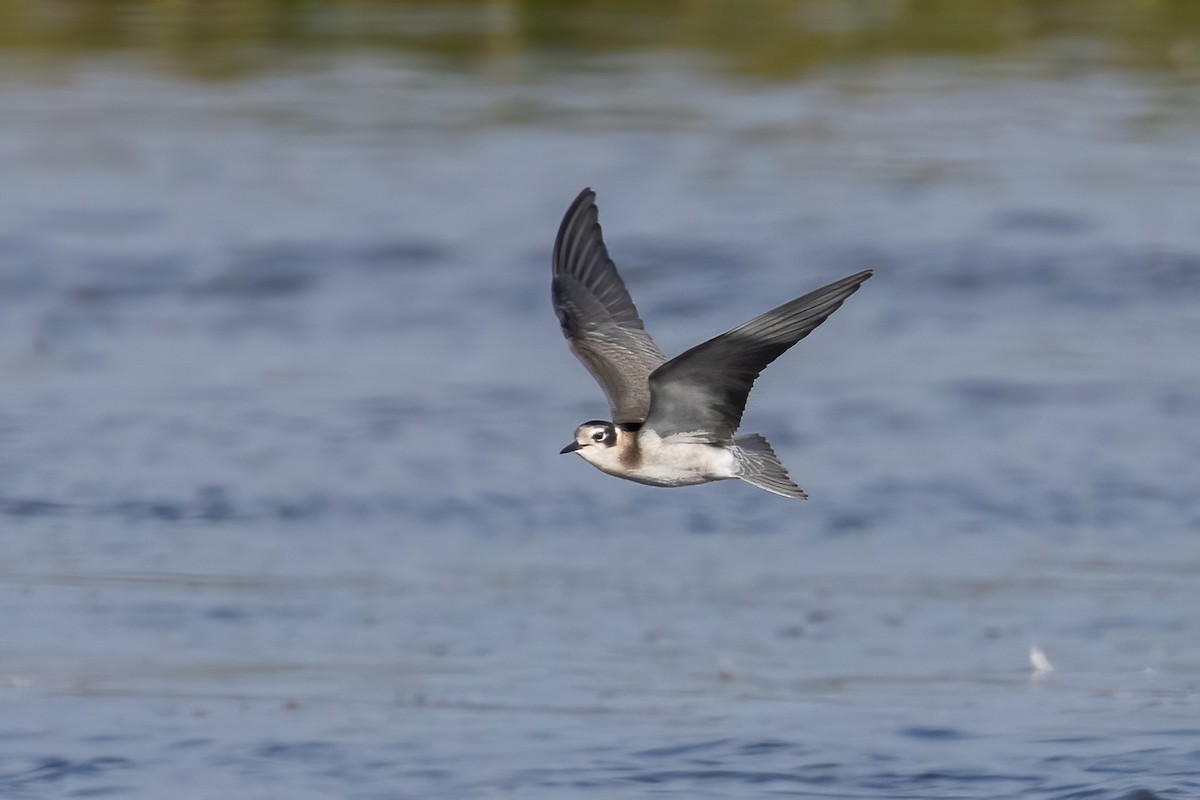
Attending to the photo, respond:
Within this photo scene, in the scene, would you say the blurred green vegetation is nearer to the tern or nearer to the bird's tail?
the tern

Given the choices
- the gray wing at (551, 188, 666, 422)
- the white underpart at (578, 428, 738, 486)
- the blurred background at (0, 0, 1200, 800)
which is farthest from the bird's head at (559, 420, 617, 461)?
the blurred background at (0, 0, 1200, 800)

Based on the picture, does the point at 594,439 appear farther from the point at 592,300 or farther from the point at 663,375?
the point at 592,300

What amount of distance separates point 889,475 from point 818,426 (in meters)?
0.81

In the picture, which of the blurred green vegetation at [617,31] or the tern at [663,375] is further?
the blurred green vegetation at [617,31]

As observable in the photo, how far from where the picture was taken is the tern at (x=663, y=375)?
17.4ft

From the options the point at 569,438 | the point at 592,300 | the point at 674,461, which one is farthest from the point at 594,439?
the point at 569,438

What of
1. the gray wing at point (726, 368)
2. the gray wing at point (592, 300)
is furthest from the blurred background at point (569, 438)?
the gray wing at point (726, 368)

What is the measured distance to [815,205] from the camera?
15133 millimetres

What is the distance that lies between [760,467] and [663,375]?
47 centimetres

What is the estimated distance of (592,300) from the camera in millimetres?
6617

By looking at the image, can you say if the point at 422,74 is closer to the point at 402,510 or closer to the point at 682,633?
the point at 402,510

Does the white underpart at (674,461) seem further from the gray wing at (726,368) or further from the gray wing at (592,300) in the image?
the gray wing at (592,300)

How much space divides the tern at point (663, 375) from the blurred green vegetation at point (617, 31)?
13.9 metres

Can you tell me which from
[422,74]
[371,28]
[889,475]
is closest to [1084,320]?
[889,475]
